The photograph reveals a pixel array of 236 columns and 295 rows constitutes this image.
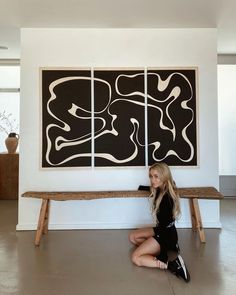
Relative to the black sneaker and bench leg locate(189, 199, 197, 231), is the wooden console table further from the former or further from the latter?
the black sneaker

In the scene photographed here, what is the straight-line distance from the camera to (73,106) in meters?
3.80

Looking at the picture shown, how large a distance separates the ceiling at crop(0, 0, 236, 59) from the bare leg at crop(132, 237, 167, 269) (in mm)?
2385

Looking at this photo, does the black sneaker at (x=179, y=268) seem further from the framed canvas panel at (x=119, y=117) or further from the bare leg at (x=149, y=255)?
the framed canvas panel at (x=119, y=117)

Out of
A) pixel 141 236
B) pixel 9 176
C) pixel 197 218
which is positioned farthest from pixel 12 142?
pixel 197 218

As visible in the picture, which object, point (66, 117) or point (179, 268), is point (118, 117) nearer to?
point (66, 117)

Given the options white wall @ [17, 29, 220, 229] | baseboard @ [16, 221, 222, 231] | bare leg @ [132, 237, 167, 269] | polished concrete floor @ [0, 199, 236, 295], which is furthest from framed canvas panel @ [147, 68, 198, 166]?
bare leg @ [132, 237, 167, 269]

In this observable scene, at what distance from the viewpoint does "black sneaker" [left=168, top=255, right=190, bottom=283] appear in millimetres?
2406

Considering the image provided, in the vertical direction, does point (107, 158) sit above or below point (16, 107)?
below

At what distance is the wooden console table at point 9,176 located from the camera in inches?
219

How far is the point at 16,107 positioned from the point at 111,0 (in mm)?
3760

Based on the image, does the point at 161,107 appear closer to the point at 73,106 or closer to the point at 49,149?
the point at 73,106

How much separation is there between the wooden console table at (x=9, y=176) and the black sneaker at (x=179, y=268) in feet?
12.5

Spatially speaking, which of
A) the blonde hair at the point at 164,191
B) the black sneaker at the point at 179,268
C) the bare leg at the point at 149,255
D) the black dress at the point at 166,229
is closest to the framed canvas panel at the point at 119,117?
the blonde hair at the point at 164,191

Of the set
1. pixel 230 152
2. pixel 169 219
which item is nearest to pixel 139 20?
pixel 169 219
